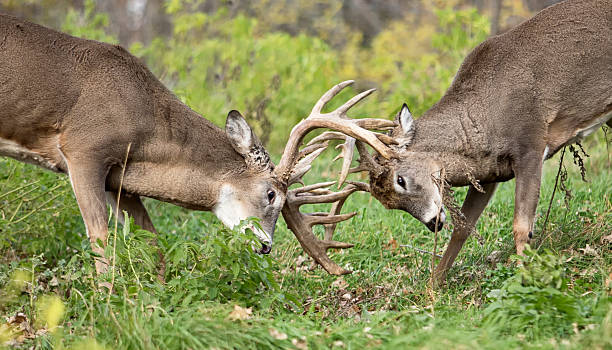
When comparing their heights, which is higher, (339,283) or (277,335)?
(277,335)

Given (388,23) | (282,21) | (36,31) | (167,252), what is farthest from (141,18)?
(167,252)

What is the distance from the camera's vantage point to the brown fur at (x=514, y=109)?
24.8 ft

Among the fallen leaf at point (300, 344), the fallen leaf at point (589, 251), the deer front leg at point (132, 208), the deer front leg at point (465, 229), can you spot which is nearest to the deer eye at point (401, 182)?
A: the deer front leg at point (465, 229)

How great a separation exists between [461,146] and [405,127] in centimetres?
59

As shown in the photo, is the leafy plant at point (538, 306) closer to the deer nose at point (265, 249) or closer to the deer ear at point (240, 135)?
the deer nose at point (265, 249)

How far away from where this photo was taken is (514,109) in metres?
7.55

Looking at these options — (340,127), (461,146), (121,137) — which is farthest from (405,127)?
(121,137)

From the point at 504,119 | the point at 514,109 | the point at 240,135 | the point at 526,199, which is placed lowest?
the point at 240,135

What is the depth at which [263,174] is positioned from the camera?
789 cm

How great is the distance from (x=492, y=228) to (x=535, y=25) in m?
2.30

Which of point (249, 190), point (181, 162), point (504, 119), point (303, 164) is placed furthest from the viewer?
point (303, 164)

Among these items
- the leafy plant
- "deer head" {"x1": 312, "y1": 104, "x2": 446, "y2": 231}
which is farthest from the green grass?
"deer head" {"x1": 312, "y1": 104, "x2": 446, "y2": 231}

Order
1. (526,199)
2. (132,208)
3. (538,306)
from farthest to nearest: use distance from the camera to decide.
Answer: (132,208), (526,199), (538,306)

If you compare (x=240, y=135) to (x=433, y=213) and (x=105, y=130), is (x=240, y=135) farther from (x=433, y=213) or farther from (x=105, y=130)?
(x=433, y=213)
